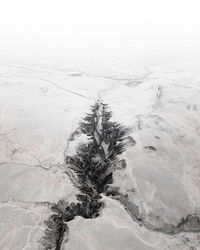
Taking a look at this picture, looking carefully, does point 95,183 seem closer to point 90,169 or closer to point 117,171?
point 90,169

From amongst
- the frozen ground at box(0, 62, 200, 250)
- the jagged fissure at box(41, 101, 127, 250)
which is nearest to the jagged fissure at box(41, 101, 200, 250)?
the jagged fissure at box(41, 101, 127, 250)

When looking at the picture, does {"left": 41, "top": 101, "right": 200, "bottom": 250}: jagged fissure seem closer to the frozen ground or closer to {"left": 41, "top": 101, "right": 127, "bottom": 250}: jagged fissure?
{"left": 41, "top": 101, "right": 127, "bottom": 250}: jagged fissure

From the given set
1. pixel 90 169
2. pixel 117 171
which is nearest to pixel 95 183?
pixel 90 169

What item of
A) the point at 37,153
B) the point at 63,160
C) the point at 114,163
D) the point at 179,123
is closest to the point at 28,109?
the point at 37,153

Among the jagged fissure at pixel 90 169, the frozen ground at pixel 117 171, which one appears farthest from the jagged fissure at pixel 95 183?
the frozen ground at pixel 117 171

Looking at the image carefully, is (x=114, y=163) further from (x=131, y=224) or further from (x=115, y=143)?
(x=131, y=224)

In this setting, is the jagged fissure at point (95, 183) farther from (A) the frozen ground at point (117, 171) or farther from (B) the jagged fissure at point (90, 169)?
(A) the frozen ground at point (117, 171)

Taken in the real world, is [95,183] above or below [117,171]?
below
